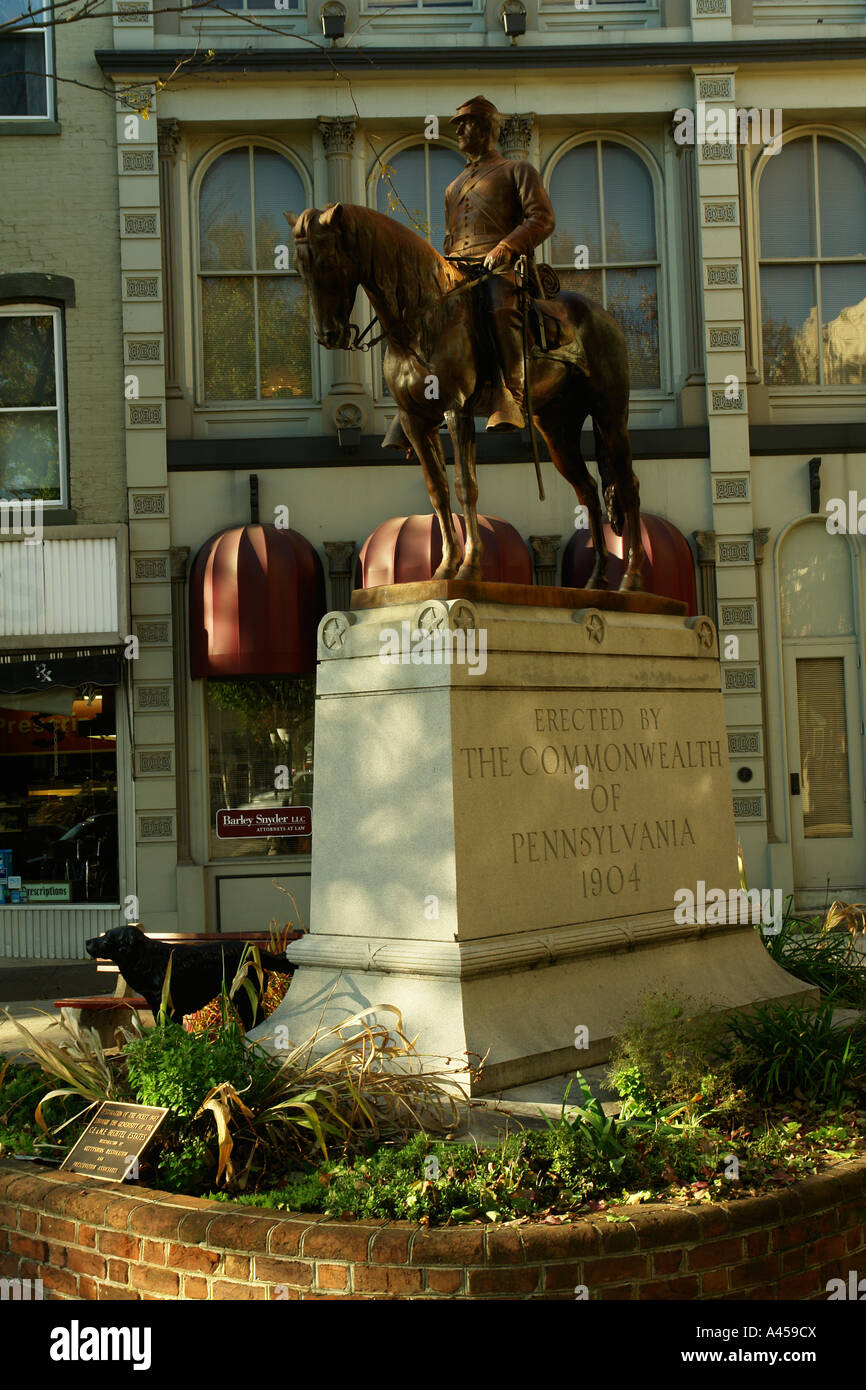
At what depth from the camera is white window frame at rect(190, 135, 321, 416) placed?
16719 millimetres

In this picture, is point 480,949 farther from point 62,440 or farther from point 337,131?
point 337,131

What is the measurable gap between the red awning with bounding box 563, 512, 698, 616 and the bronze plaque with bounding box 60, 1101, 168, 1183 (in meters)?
11.2

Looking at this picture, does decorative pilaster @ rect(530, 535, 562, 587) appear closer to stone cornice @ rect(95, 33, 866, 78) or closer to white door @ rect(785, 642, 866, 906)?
white door @ rect(785, 642, 866, 906)

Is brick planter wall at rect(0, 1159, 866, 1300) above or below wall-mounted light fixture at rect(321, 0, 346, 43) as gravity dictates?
below

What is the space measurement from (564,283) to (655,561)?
150 inches

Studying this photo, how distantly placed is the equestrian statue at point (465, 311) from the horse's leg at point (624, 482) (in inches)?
12.7

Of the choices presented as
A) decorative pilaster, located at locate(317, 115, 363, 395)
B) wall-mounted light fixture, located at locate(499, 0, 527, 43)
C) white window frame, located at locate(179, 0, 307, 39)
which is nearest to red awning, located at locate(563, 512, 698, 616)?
decorative pilaster, located at locate(317, 115, 363, 395)

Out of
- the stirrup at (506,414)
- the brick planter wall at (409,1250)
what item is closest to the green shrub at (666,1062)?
the brick planter wall at (409,1250)

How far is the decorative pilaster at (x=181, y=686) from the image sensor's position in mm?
16078

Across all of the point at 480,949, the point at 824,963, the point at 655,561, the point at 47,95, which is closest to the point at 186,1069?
the point at 480,949

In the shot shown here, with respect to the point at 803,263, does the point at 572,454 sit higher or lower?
lower

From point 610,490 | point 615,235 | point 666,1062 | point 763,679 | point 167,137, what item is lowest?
point 666,1062

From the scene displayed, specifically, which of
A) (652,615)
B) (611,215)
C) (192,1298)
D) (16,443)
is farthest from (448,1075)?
(611,215)

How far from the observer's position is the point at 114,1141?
526 cm
